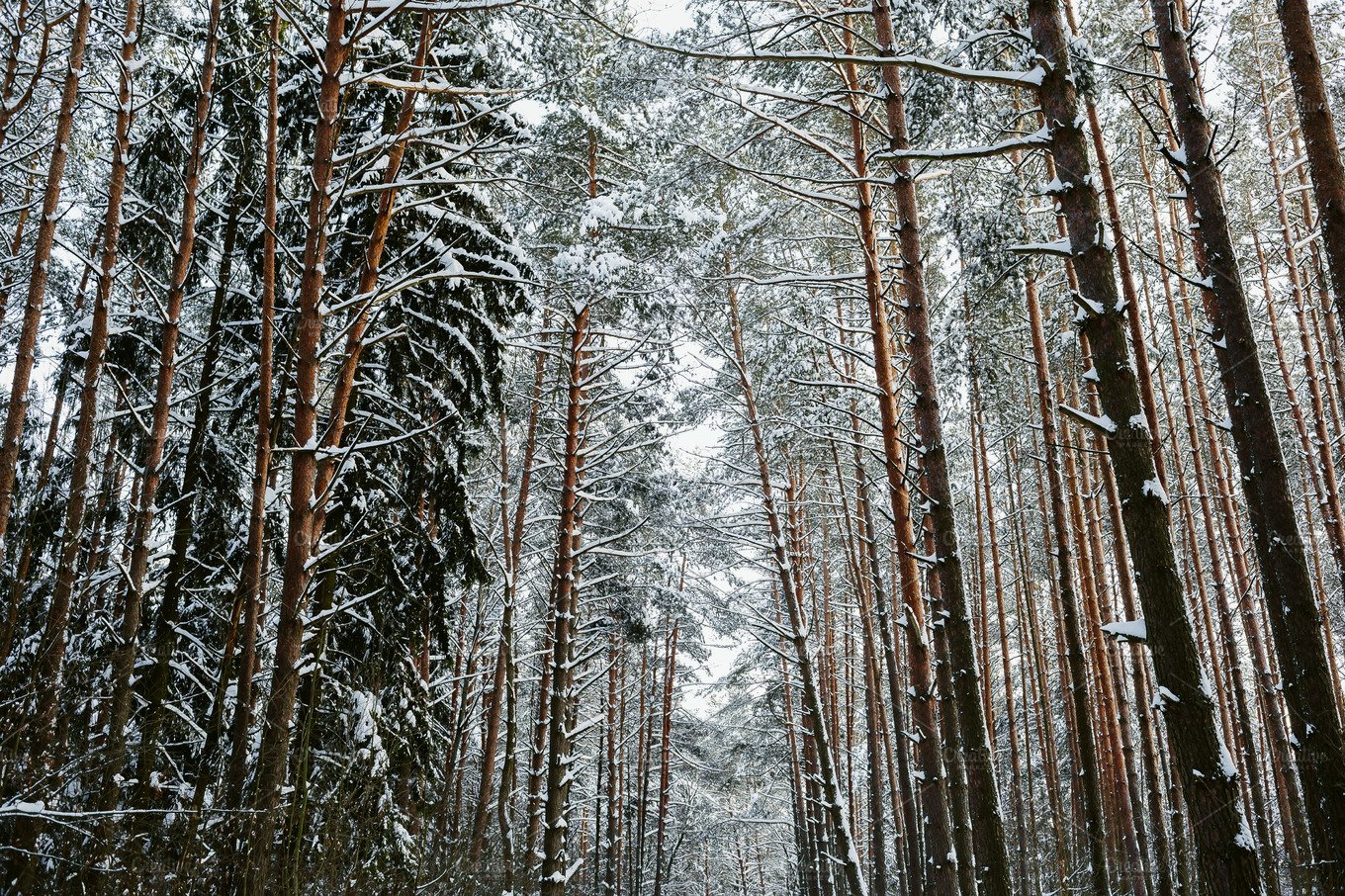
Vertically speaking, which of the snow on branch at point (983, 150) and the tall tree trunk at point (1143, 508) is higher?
the snow on branch at point (983, 150)

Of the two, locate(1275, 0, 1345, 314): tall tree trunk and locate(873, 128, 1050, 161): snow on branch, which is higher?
locate(1275, 0, 1345, 314): tall tree trunk

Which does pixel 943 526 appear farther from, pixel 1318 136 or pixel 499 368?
pixel 499 368

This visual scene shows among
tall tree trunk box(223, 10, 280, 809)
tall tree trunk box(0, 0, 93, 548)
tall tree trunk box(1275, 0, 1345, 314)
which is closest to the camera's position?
tall tree trunk box(223, 10, 280, 809)

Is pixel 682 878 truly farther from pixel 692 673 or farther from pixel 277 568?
pixel 277 568

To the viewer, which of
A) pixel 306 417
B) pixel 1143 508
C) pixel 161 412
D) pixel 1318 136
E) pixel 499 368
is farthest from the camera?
pixel 499 368

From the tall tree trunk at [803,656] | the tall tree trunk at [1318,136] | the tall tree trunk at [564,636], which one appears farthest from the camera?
the tall tree trunk at [803,656]

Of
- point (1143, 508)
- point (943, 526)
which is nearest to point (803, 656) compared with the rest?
point (943, 526)

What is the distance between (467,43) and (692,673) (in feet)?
64.7

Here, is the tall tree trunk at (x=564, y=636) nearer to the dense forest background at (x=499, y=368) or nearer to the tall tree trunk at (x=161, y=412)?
the dense forest background at (x=499, y=368)

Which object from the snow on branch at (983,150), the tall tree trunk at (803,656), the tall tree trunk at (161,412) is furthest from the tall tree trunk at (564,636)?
the snow on branch at (983,150)

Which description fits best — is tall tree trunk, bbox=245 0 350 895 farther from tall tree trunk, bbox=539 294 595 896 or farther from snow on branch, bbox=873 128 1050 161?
tall tree trunk, bbox=539 294 595 896

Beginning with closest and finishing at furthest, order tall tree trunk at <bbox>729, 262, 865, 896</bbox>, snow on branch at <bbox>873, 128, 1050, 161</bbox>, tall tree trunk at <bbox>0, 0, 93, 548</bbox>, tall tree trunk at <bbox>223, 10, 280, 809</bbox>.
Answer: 1. tall tree trunk at <bbox>223, 10, 280, 809</bbox>
2. snow on branch at <bbox>873, 128, 1050, 161</bbox>
3. tall tree trunk at <bbox>0, 0, 93, 548</bbox>
4. tall tree trunk at <bbox>729, 262, 865, 896</bbox>

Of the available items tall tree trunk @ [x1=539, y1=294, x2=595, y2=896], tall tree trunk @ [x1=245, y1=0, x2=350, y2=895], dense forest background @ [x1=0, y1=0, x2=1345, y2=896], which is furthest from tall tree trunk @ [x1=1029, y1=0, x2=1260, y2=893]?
tall tree trunk @ [x1=539, y1=294, x2=595, y2=896]

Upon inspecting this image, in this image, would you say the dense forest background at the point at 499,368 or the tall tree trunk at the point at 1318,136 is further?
the tall tree trunk at the point at 1318,136
